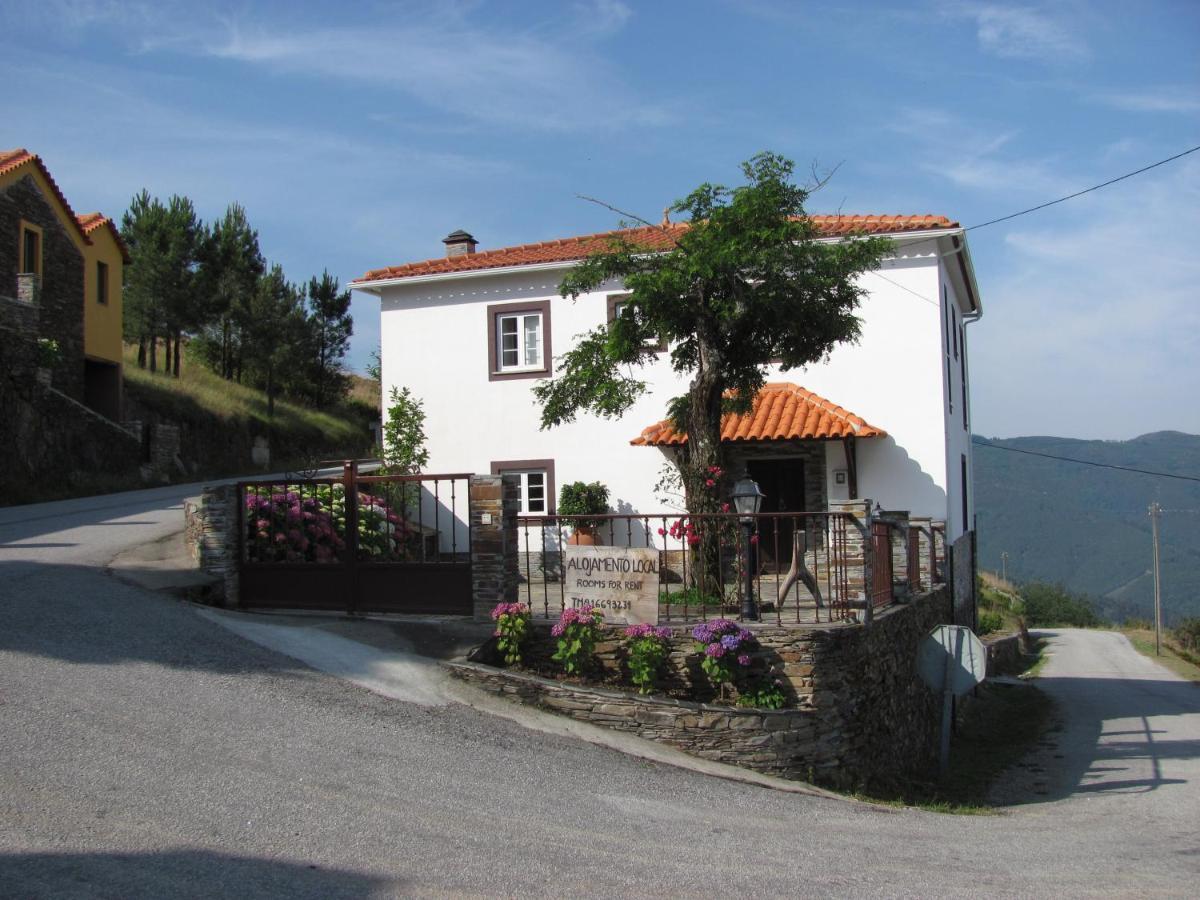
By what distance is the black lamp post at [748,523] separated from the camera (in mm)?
10188

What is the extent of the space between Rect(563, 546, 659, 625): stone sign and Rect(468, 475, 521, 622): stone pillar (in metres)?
0.75

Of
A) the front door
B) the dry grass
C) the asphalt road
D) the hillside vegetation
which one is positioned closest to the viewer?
the asphalt road

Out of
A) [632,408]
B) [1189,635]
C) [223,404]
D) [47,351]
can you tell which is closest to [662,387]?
[632,408]

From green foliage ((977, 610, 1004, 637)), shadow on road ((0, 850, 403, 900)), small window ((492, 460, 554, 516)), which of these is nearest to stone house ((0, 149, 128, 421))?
small window ((492, 460, 554, 516))

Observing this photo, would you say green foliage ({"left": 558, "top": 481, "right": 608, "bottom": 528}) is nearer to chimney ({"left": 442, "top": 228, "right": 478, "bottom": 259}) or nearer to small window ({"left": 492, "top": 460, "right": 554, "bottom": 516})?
small window ({"left": 492, "top": 460, "right": 554, "bottom": 516})

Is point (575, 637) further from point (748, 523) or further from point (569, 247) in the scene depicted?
point (569, 247)

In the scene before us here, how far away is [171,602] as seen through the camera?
34.5 feet

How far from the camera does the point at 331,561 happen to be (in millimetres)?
11602

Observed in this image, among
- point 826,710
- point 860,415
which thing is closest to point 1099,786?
point 826,710

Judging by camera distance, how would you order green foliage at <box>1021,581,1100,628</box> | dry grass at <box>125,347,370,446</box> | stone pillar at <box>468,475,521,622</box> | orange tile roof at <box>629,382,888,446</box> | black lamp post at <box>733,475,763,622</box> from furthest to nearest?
green foliage at <box>1021,581,1100,628</box> < dry grass at <box>125,347,370,446</box> < orange tile roof at <box>629,382,888,446</box> < stone pillar at <box>468,475,521,622</box> < black lamp post at <box>733,475,763,622</box>

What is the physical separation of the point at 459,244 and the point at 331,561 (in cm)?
1277

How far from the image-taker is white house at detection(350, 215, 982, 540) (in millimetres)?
17812

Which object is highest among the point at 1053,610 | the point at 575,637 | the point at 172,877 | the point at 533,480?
the point at 533,480

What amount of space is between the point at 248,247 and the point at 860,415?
94.0 feet
